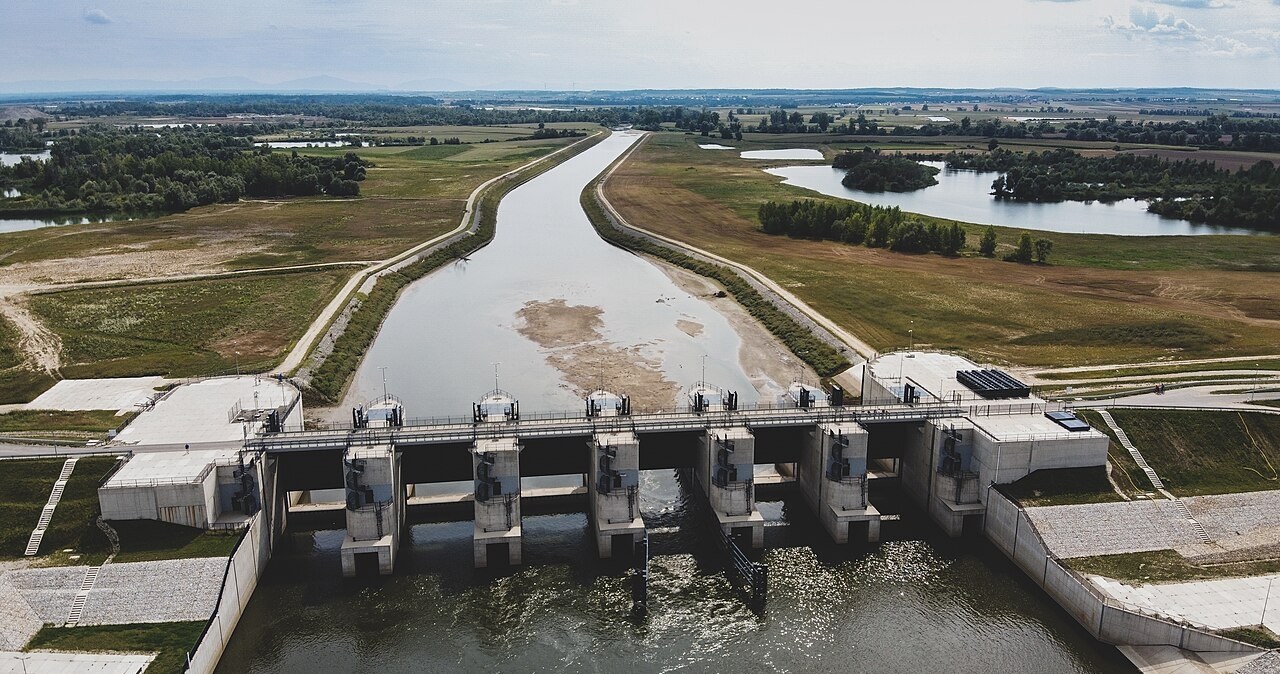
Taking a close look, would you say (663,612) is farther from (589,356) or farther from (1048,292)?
(1048,292)

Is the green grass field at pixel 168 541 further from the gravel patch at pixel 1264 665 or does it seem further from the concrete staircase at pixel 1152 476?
the concrete staircase at pixel 1152 476

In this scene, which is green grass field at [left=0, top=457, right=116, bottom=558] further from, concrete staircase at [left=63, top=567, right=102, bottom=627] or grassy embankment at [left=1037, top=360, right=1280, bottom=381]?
grassy embankment at [left=1037, top=360, right=1280, bottom=381]

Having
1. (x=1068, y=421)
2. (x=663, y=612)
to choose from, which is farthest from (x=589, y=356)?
(x=1068, y=421)

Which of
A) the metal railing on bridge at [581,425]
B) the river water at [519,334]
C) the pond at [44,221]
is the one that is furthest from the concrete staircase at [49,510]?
the pond at [44,221]


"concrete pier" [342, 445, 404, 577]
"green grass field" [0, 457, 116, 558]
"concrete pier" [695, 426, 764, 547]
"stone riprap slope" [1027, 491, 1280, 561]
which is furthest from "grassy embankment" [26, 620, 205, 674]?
"stone riprap slope" [1027, 491, 1280, 561]

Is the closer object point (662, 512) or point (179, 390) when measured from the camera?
point (662, 512)

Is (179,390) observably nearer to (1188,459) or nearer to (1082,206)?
(1188,459)

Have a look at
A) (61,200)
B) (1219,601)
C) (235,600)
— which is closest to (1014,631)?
(1219,601)

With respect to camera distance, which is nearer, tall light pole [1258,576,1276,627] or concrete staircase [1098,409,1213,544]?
tall light pole [1258,576,1276,627]
